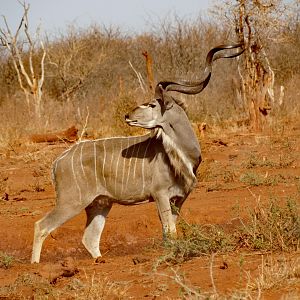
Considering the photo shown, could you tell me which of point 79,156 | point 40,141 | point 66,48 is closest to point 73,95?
point 66,48

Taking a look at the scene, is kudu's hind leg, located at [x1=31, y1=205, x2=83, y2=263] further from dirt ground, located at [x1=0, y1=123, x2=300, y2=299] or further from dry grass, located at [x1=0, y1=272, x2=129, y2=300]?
dry grass, located at [x1=0, y1=272, x2=129, y2=300]

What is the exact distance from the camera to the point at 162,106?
7398 millimetres

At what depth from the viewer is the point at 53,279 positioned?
206 inches

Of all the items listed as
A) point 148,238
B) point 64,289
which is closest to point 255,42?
point 148,238

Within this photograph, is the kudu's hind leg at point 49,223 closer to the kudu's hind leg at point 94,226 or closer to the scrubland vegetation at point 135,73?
the kudu's hind leg at point 94,226

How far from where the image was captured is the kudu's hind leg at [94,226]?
7.74 m

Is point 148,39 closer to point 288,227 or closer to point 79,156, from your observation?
point 79,156

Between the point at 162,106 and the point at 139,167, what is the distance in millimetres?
651

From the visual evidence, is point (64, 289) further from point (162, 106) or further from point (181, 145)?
point (162, 106)

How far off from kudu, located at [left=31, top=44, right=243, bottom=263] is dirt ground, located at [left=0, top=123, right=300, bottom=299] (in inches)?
21.0

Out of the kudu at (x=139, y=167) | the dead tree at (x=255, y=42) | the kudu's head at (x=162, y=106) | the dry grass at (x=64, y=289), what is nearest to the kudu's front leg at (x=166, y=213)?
the kudu at (x=139, y=167)

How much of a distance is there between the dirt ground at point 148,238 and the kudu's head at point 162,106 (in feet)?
3.77

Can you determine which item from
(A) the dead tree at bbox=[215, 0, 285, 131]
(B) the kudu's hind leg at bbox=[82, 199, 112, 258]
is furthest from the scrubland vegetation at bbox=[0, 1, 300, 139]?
(B) the kudu's hind leg at bbox=[82, 199, 112, 258]

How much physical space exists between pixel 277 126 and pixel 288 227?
32.8ft
